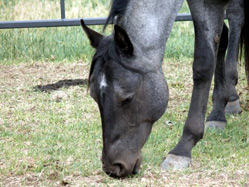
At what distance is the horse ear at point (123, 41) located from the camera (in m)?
3.59

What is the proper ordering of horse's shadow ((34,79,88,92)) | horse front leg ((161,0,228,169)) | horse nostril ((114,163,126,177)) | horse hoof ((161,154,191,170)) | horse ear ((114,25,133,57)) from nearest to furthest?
horse ear ((114,25,133,57)), horse nostril ((114,163,126,177)), horse hoof ((161,154,191,170)), horse front leg ((161,0,228,169)), horse's shadow ((34,79,88,92))

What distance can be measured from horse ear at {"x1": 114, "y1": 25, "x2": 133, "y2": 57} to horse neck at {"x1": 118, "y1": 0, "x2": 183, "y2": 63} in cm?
13

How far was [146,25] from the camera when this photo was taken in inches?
153

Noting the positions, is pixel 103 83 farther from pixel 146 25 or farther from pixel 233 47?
pixel 233 47

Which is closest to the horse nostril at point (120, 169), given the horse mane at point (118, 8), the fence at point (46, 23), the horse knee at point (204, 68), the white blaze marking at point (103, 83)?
the white blaze marking at point (103, 83)

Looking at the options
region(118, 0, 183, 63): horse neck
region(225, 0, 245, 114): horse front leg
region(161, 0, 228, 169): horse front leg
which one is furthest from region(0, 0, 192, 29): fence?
region(118, 0, 183, 63): horse neck

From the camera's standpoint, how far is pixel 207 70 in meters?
4.42

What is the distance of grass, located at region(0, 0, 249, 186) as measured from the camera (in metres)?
3.98

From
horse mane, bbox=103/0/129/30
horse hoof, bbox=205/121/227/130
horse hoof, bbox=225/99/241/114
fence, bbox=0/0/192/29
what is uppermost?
horse mane, bbox=103/0/129/30

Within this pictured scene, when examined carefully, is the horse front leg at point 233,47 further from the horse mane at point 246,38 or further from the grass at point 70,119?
the grass at point 70,119

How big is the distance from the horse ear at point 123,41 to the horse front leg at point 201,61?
86 cm

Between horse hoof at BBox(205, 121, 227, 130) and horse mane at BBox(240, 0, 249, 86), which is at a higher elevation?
horse mane at BBox(240, 0, 249, 86)

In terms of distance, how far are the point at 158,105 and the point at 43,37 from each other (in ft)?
16.0

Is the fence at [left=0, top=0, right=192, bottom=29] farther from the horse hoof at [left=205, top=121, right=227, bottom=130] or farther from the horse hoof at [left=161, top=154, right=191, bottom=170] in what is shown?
the horse hoof at [left=161, top=154, right=191, bottom=170]
